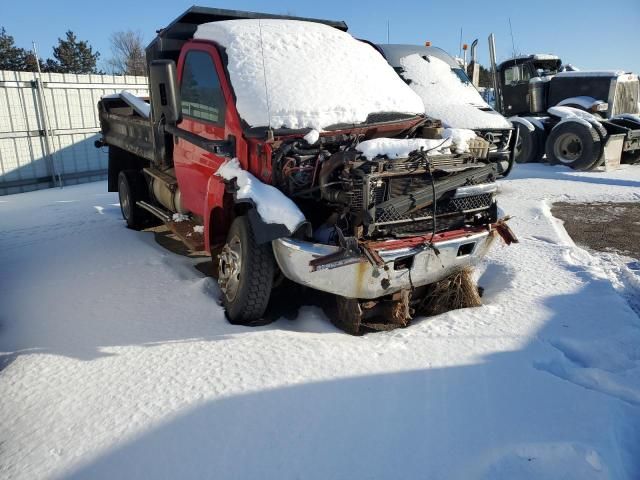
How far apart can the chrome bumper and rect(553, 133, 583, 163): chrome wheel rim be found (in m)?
9.21

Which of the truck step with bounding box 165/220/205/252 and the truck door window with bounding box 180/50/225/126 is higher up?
the truck door window with bounding box 180/50/225/126

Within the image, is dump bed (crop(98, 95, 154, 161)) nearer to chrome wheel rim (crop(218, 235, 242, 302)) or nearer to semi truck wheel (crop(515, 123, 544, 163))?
chrome wheel rim (crop(218, 235, 242, 302))

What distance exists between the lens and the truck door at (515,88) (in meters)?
13.9

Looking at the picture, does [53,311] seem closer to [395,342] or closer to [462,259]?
[395,342]

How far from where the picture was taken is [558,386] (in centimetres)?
294

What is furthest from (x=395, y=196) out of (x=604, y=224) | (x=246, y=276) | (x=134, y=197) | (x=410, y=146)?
(x=604, y=224)

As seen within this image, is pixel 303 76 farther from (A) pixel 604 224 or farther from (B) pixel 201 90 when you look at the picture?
(A) pixel 604 224

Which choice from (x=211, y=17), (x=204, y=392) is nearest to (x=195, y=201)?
(x=211, y=17)

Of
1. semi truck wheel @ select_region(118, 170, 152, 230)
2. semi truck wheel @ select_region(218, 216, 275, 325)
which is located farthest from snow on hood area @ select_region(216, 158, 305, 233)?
semi truck wheel @ select_region(118, 170, 152, 230)

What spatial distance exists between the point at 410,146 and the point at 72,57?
39.8m

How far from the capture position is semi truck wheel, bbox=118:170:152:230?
22.4 feet

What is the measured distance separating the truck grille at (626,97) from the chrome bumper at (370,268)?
12013 mm

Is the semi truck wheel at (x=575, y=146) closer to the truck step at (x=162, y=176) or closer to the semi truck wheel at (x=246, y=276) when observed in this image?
the truck step at (x=162, y=176)

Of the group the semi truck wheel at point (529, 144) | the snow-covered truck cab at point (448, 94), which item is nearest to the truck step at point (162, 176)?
the snow-covered truck cab at point (448, 94)
